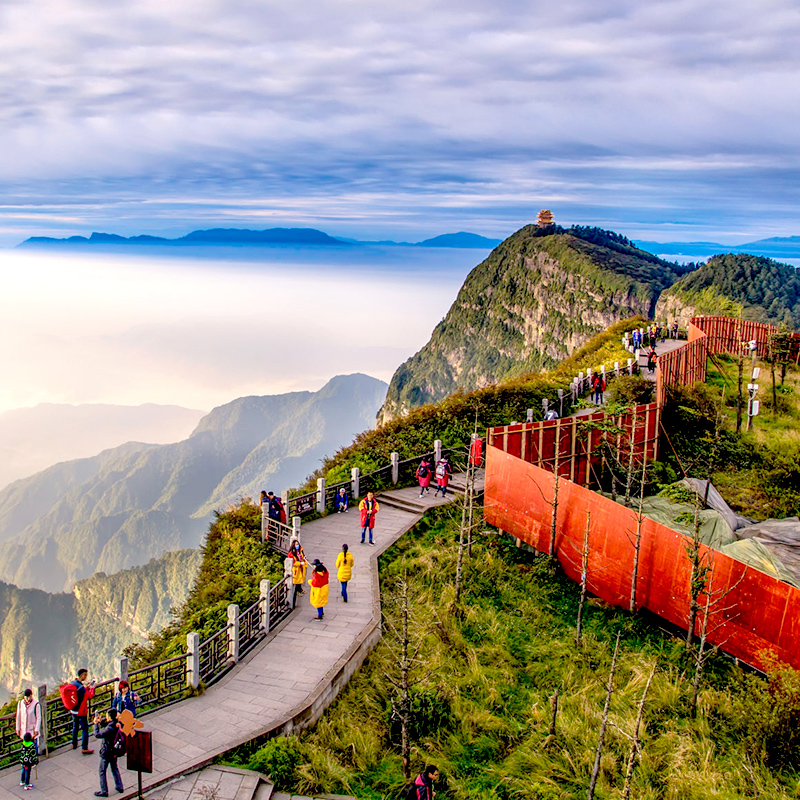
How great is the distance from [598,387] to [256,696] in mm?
20568

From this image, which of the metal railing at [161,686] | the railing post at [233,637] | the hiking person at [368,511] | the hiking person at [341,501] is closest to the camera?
the metal railing at [161,686]

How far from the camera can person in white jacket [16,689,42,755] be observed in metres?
9.96

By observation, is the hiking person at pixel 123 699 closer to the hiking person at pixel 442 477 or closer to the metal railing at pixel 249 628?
the metal railing at pixel 249 628

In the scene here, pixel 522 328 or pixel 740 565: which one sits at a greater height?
pixel 740 565

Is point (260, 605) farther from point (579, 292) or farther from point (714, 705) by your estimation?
point (579, 292)

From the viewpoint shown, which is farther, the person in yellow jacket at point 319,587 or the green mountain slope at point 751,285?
the green mountain slope at point 751,285

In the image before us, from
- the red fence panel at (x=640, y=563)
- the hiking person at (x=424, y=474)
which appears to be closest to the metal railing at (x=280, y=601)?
the red fence panel at (x=640, y=563)

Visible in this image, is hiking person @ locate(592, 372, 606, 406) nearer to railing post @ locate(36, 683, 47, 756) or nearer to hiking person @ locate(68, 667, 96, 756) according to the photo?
hiking person @ locate(68, 667, 96, 756)

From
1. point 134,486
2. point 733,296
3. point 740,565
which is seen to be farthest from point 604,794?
point 134,486

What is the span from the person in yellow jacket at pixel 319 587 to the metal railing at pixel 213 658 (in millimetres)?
1906

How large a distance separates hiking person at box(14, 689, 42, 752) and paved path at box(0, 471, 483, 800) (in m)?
0.62

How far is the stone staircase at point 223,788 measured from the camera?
31.7 feet

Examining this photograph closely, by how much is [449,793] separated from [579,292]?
170 meters

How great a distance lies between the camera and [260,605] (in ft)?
47.8
